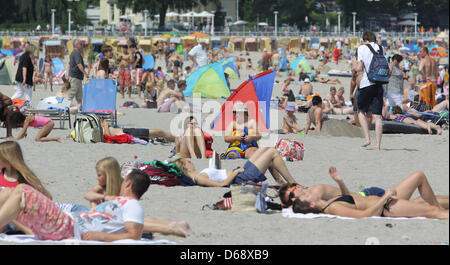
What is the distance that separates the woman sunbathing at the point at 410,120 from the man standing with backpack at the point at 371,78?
8.30 feet

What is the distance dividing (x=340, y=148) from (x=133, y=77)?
9.35 metres

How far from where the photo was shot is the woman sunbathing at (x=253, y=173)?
6965 millimetres

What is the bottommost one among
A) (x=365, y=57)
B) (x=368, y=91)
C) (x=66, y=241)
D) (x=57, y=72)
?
(x=66, y=241)

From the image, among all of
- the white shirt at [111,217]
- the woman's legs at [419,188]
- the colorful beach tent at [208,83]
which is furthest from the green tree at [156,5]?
the white shirt at [111,217]

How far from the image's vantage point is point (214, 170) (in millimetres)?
7281

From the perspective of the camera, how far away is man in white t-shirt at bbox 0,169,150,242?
15.3ft

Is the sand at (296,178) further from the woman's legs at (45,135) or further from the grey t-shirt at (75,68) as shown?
the grey t-shirt at (75,68)

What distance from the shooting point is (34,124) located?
35.0 feet

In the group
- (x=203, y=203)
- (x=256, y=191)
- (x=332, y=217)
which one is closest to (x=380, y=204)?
(x=332, y=217)

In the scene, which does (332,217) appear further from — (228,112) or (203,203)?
(228,112)

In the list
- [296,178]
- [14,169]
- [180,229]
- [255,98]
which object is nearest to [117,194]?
[180,229]

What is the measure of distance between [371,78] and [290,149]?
1.30 metres

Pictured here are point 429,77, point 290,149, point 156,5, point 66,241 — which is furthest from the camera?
point 156,5

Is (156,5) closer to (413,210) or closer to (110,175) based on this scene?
(413,210)
